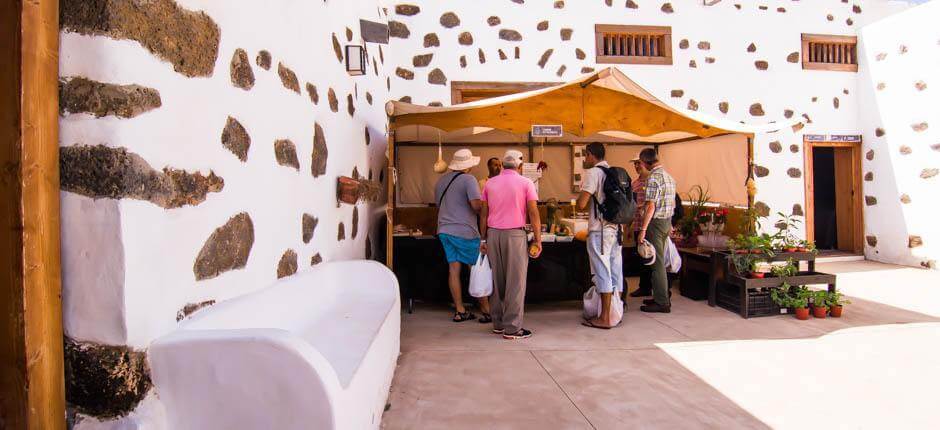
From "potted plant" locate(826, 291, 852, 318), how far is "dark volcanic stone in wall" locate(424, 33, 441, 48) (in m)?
5.03

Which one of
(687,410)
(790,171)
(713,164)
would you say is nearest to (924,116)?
(790,171)

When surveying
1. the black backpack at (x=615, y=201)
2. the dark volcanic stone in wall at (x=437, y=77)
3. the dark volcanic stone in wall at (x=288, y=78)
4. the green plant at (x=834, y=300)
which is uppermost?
the dark volcanic stone in wall at (x=437, y=77)

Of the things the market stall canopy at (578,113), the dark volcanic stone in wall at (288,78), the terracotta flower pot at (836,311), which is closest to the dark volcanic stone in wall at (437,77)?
the market stall canopy at (578,113)

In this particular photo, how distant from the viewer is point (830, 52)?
25.6 feet

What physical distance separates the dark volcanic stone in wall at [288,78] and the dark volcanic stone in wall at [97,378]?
4.36ft

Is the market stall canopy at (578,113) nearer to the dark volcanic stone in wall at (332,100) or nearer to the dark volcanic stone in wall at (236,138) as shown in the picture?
the dark volcanic stone in wall at (332,100)

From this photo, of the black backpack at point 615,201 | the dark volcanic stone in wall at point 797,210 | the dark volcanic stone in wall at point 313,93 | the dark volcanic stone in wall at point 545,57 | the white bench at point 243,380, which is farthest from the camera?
the dark volcanic stone in wall at point 797,210

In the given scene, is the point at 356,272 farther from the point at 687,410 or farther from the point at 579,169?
the point at 579,169

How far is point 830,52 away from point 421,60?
5827 mm

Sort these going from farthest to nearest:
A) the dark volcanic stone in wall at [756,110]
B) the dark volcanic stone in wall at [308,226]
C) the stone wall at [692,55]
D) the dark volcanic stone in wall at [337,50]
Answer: the dark volcanic stone in wall at [756,110] < the stone wall at [692,55] < the dark volcanic stone in wall at [337,50] < the dark volcanic stone in wall at [308,226]

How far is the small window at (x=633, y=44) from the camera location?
23.4ft

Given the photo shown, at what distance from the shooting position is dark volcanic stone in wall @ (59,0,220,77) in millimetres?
1228

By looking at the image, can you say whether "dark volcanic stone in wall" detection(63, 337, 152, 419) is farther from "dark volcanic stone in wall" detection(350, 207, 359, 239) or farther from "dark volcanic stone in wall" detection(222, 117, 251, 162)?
"dark volcanic stone in wall" detection(350, 207, 359, 239)

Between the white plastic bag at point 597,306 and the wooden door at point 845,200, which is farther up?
the wooden door at point 845,200
